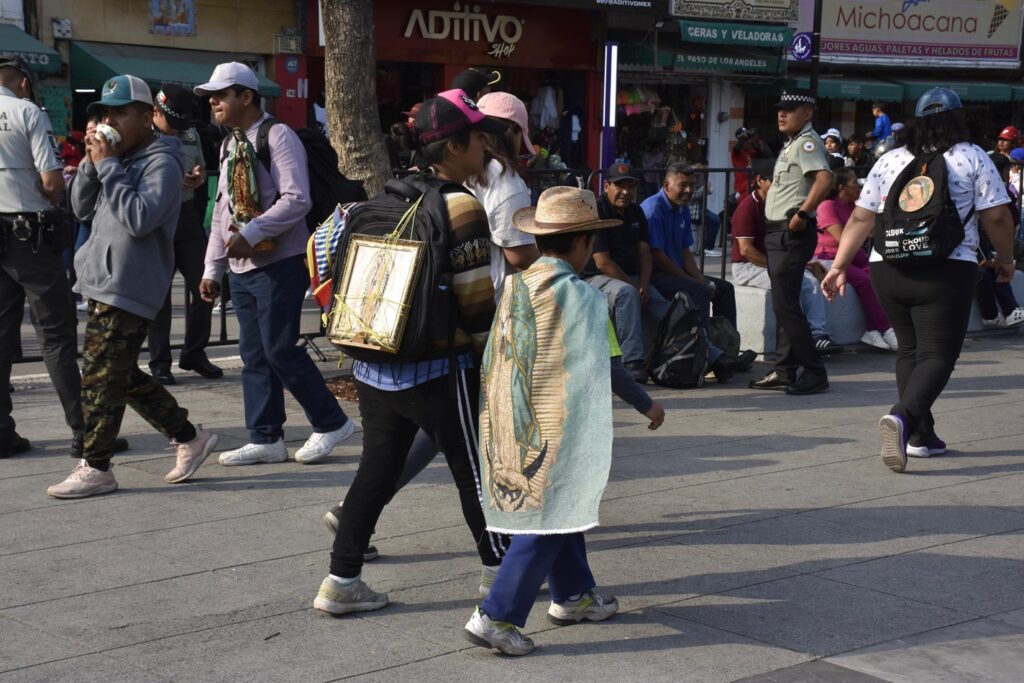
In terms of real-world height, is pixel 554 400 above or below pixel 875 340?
above

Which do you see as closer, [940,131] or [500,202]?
[500,202]

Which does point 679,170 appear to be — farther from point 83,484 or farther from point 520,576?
point 520,576

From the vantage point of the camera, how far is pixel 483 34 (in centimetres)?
2256

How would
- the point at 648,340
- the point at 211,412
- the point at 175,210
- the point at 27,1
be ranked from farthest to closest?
the point at 27,1
the point at 648,340
the point at 211,412
the point at 175,210

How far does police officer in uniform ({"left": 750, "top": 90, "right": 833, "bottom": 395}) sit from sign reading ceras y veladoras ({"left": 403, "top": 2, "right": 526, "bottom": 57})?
43.7ft

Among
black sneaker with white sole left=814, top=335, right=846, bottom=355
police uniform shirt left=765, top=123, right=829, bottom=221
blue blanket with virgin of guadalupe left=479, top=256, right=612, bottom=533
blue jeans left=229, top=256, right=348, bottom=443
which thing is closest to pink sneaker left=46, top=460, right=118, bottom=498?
blue jeans left=229, top=256, right=348, bottom=443


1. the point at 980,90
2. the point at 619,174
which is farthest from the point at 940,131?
the point at 980,90

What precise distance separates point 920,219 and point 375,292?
3.46m

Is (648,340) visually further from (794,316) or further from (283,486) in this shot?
(283,486)

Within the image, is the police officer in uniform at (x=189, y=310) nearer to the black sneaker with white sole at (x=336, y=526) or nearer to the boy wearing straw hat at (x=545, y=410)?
the black sneaker with white sole at (x=336, y=526)

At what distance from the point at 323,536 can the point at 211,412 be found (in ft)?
8.97

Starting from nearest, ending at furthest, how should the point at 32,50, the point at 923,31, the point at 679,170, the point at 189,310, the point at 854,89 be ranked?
the point at 189,310 → the point at 679,170 → the point at 32,50 → the point at 854,89 → the point at 923,31

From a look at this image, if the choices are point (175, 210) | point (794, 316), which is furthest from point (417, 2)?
point (175, 210)

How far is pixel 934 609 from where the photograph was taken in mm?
4809
